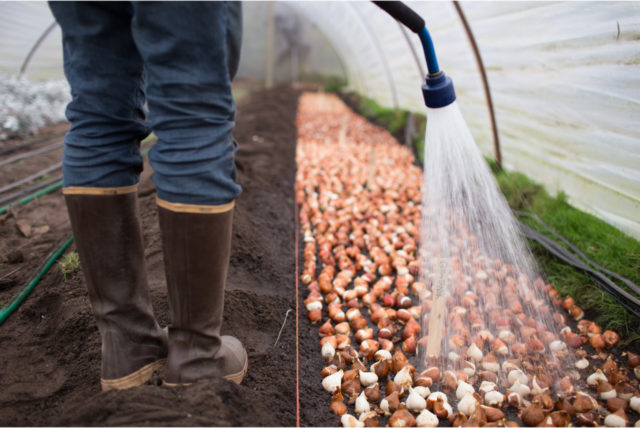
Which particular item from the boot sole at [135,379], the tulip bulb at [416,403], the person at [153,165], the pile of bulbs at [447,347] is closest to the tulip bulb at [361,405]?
the pile of bulbs at [447,347]

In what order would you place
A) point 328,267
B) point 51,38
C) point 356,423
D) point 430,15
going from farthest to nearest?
point 51,38 → point 430,15 → point 328,267 → point 356,423

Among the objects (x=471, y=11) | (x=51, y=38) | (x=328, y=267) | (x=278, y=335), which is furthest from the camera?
(x=51, y=38)

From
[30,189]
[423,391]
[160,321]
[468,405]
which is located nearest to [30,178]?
[30,189]

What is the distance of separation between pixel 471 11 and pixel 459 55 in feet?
1.42

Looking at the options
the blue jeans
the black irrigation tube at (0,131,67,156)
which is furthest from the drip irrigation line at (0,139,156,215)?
the blue jeans

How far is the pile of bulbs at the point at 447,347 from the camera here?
1.07 meters

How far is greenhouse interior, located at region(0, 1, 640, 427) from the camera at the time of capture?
86cm

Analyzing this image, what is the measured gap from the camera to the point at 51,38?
6016mm

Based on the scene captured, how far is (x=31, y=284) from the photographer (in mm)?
1363

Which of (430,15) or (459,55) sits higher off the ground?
(430,15)

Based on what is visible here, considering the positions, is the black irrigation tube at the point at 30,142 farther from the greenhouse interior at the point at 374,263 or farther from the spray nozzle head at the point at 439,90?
the spray nozzle head at the point at 439,90

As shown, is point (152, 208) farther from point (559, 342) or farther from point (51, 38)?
point (51, 38)

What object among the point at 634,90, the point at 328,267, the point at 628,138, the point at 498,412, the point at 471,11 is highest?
the point at 471,11

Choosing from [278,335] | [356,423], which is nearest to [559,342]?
[356,423]
